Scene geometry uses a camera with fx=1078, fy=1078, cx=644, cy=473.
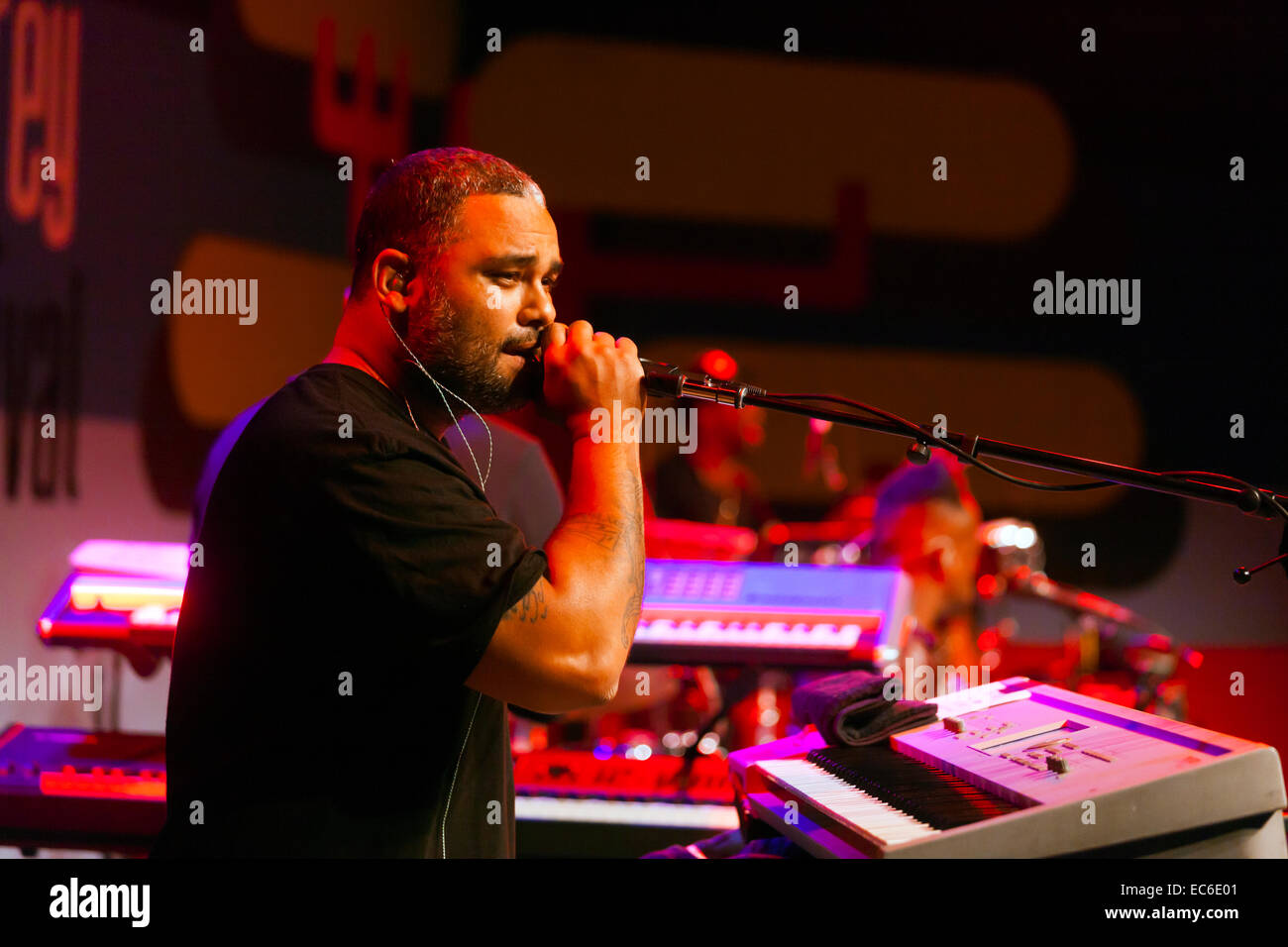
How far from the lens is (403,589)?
3.97 ft

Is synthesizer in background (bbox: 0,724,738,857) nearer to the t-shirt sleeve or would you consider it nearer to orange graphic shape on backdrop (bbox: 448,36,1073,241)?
the t-shirt sleeve

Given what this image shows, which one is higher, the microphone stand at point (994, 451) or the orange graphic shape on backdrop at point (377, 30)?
the orange graphic shape on backdrop at point (377, 30)

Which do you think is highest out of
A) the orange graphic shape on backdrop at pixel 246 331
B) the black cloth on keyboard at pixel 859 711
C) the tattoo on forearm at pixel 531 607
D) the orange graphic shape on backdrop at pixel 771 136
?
the orange graphic shape on backdrop at pixel 771 136

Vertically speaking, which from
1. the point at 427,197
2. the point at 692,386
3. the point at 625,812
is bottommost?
the point at 625,812

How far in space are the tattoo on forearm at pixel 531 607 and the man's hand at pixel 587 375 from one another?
0.27 meters

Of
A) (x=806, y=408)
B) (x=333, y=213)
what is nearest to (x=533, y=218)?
(x=806, y=408)

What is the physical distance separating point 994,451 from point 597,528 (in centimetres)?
52

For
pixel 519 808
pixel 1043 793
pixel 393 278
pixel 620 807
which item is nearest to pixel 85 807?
pixel 519 808

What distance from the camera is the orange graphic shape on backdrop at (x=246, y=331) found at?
4301 mm

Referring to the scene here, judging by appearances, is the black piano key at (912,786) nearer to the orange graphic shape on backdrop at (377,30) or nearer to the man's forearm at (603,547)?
the man's forearm at (603,547)

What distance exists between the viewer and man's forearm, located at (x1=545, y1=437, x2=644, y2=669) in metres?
1.27

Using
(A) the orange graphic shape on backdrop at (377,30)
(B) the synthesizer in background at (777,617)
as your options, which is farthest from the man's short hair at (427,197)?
(A) the orange graphic shape on backdrop at (377,30)

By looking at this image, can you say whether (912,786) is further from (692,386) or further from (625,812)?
(625,812)

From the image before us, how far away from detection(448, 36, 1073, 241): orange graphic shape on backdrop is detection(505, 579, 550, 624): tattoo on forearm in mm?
5202
